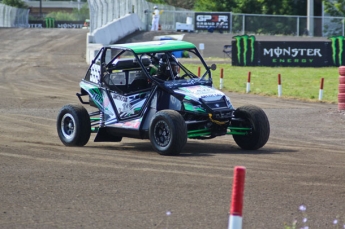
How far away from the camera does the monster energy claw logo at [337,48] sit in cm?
3403

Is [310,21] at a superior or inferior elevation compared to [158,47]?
superior

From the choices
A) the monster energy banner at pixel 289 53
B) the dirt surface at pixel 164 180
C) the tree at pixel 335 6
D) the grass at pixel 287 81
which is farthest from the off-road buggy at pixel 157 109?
the tree at pixel 335 6

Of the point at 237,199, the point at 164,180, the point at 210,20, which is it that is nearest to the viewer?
the point at 237,199

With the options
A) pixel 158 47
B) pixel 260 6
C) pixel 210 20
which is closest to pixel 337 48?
pixel 210 20

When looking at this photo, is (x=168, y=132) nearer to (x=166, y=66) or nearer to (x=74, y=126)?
(x=166, y=66)

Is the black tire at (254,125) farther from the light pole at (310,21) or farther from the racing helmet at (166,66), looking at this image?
the light pole at (310,21)

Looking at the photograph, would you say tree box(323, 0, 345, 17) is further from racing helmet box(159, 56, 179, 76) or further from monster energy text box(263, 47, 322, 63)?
racing helmet box(159, 56, 179, 76)

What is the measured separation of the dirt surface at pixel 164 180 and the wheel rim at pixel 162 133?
0.93 feet

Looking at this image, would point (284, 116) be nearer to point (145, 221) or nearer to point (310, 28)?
point (145, 221)

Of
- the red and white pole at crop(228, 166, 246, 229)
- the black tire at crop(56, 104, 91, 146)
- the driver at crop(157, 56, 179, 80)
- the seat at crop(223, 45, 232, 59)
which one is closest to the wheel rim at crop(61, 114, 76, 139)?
the black tire at crop(56, 104, 91, 146)

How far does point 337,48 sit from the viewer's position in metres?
34.5

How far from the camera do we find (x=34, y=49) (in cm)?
4266

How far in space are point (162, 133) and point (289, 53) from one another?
79.0 feet

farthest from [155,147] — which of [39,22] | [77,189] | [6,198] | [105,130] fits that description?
[39,22]
